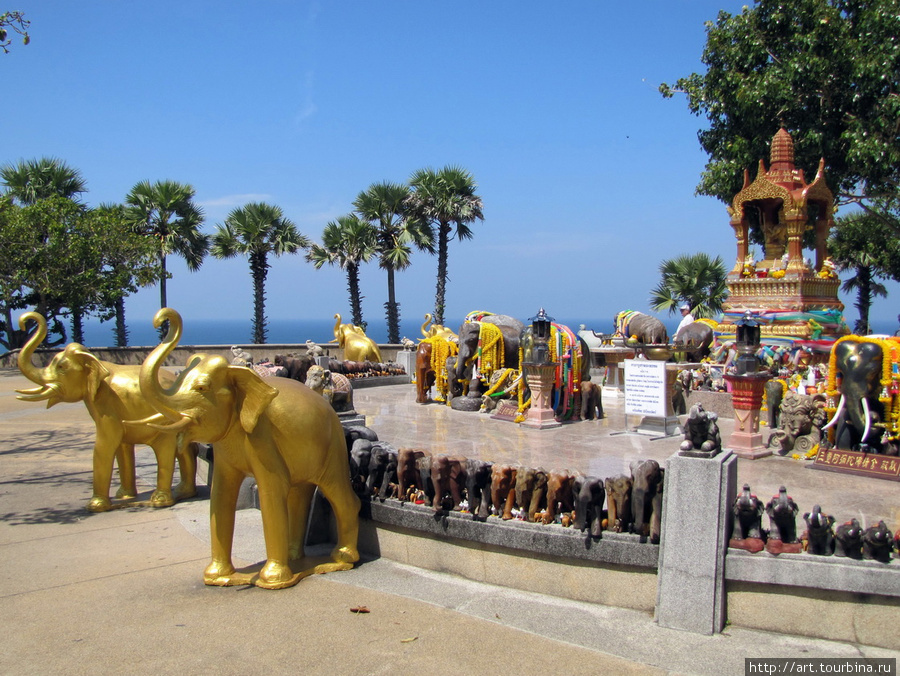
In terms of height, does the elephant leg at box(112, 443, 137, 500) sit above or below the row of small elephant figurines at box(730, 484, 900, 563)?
below

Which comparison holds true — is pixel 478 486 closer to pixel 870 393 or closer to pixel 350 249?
pixel 870 393

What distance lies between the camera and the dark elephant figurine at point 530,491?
5930mm

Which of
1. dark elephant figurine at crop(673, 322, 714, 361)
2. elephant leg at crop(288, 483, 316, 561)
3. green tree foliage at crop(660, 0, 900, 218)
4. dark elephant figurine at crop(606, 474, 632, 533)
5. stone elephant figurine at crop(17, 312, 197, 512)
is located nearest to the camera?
dark elephant figurine at crop(606, 474, 632, 533)

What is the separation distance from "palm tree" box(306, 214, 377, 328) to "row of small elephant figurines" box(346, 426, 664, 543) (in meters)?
25.8

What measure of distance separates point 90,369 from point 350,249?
2514cm

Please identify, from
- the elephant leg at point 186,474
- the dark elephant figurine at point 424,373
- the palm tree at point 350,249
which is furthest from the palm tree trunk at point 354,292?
the elephant leg at point 186,474

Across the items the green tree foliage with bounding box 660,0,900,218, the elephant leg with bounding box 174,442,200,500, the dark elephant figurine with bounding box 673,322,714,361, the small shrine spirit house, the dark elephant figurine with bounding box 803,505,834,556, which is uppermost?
the green tree foliage with bounding box 660,0,900,218

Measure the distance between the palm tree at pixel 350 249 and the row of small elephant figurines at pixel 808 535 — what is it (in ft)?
91.1

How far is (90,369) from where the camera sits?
807 cm

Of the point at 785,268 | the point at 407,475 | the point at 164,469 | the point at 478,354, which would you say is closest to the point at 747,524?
the point at 407,475

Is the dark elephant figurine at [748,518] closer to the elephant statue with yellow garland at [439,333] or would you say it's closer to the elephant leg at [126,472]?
the elephant leg at [126,472]

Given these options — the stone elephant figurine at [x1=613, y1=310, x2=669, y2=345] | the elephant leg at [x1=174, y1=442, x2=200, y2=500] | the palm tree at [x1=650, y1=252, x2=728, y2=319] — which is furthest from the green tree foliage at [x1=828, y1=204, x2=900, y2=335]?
the elephant leg at [x1=174, y1=442, x2=200, y2=500]

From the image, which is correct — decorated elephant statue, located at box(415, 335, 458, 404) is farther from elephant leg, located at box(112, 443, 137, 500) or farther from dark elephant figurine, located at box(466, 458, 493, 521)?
dark elephant figurine, located at box(466, 458, 493, 521)

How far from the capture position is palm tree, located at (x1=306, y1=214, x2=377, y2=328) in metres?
32.5
